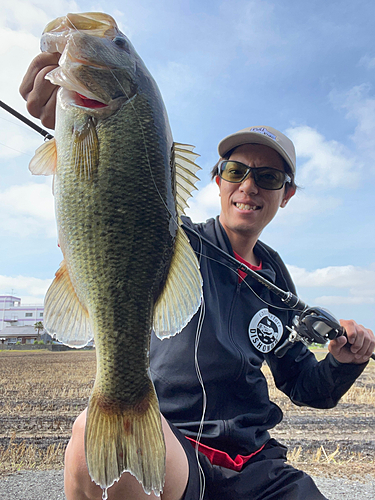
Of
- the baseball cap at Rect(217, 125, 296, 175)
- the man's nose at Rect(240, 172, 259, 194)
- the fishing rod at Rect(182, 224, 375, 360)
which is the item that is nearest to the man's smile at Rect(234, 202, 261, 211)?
the man's nose at Rect(240, 172, 259, 194)

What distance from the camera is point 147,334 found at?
1.60 m

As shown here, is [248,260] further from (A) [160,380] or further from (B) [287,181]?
(A) [160,380]

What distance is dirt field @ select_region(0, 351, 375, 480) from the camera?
15.6ft

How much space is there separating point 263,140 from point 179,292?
1839 mm

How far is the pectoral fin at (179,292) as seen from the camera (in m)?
1.64

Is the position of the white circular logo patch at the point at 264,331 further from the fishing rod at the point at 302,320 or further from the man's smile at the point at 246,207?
the man's smile at the point at 246,207

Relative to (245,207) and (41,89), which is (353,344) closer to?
(245,207)

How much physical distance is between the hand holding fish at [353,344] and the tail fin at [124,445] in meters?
1.66

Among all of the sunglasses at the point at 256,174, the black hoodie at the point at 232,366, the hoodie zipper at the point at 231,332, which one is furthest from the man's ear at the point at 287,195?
the hoodie zipper at the point at 231,332

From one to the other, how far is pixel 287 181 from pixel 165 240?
1.91m

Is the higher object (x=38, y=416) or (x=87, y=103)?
(x=87, y=103)

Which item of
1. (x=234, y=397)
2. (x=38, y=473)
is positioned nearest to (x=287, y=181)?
(x=234, y=397)

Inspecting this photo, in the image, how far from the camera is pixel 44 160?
5.57 feet

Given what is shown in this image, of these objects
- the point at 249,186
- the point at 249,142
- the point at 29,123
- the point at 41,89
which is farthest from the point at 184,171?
the point at 249,142
